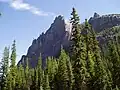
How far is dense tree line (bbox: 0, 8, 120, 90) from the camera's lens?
38.5 meters

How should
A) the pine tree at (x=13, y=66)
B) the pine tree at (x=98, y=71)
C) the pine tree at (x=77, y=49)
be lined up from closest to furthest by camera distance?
the pine tree at (x=77, y=49) < the pine tree at (x=98, y=71) < the pine tree at (x=13, y=66)

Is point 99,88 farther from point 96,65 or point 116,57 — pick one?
point 116,57

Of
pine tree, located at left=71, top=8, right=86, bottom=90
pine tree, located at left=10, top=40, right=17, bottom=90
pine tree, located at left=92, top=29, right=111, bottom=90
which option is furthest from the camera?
pine tree, located at left=10, top=40, right=17, bottom=90

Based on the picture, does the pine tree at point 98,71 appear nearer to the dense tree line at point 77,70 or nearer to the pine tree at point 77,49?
the dense tree line at point 77,70

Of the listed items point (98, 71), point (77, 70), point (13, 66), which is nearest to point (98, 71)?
point (98, 71)

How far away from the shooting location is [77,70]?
127ft

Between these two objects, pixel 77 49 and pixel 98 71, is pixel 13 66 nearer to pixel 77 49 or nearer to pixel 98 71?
pixel 98 71

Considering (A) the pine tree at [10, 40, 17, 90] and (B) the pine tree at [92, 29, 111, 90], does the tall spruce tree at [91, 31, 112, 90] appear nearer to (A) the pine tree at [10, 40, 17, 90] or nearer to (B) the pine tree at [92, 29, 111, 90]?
(B) the pine tree at [92, 29, 111, 90]

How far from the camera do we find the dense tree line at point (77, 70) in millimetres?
38500

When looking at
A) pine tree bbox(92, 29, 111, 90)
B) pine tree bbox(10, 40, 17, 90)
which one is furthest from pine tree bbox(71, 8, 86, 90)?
pine tree bbox(10, 40, 17, 90)

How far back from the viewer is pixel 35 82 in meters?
89.7

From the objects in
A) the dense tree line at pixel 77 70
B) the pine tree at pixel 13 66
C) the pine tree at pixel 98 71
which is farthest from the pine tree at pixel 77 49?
the pine tree at pixel 13 66

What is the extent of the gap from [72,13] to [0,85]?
5803cm

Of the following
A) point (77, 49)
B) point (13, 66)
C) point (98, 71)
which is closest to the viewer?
point (77, 49)
